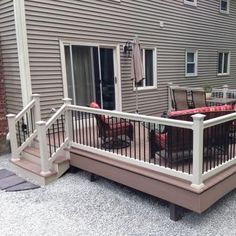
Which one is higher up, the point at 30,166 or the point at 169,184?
the point at 169,184

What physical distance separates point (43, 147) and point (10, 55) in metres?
2.47

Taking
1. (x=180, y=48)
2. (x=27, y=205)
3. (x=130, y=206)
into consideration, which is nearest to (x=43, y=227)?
(x=27, y=205)

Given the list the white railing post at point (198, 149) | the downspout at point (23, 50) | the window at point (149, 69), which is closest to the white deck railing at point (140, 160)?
the white railing post at point (198, 149)

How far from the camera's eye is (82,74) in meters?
6.50

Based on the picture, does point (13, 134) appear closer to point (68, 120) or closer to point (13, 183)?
point (13, 183)

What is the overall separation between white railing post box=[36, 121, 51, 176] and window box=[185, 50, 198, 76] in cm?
677

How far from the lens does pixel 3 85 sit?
6.12 meters

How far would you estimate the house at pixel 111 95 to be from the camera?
3.44 metres

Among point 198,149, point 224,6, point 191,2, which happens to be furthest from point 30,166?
point 224,6

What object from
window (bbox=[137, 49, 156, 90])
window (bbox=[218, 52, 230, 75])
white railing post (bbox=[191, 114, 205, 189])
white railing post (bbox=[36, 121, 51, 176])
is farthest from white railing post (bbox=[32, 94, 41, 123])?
window (bbox=[218, 52, 230, 75])

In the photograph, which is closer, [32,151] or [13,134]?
[13,134]

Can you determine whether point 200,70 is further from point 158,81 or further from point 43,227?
point 43,227

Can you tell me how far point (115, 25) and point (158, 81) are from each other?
7.91ft

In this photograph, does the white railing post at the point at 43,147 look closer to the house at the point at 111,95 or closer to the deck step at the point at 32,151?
the house at the point at 111,95
